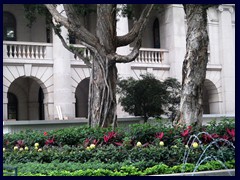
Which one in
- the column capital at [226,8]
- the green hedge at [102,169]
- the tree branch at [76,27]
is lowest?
the green hedge at [102,169]

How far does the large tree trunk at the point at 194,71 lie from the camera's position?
12.9 m

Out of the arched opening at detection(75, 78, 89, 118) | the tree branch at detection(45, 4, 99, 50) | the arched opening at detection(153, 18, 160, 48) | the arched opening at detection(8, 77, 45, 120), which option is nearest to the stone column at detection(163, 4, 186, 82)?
the arched opening at detection(153, 18, 160, 48)

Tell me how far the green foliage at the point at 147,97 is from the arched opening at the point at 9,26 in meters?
7.95

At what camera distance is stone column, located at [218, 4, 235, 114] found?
93.1ft

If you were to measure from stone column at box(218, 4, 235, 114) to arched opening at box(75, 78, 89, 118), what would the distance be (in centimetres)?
911

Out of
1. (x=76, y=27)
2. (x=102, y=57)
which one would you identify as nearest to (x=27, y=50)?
(x=76, y=27)

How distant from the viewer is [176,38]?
26828 mm

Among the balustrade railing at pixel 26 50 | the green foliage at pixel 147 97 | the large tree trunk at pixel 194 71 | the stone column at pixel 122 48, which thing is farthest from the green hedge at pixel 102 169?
the stone column at pixel 122 48

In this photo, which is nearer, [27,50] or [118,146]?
[118,146]

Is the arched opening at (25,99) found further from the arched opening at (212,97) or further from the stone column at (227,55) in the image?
the stone column at (227,55)

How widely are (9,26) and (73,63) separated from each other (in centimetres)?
482

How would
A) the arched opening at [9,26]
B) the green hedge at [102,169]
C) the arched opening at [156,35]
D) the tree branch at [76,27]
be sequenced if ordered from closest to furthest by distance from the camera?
the green hedge at [102,169] → the tree branch at [76,27] → the arched opening at [9,26] → the arched opening at [156,35]

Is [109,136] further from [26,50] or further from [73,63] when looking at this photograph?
[26,50]

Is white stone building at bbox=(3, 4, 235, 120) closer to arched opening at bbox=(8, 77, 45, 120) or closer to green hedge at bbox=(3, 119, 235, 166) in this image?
arched opening at bbox=(8, 77, 45, 120)
